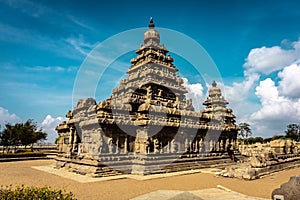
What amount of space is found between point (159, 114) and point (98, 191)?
28.1 feet

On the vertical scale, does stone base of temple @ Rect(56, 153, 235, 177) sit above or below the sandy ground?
above

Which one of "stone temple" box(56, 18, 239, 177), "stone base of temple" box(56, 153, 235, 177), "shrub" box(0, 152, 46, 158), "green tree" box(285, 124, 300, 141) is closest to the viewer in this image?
"stone base of temple" box(56, 153, 235, 177)

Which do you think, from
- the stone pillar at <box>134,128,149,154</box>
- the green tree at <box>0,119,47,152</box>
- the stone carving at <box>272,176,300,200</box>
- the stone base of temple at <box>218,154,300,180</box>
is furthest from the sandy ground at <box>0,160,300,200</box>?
the green tree at <box>0,119,47,152</box>

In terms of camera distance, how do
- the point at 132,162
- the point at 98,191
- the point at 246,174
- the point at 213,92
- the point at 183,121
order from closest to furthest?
the point at 98,191 < the point at 246,174 < the point at 132,162 < the point at 183,121 < the point at 213,92

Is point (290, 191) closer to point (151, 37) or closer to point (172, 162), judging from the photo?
point (172, 162)

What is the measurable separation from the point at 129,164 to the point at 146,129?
291cm

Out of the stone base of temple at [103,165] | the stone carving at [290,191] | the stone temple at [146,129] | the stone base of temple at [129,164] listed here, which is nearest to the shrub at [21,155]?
the stone temple at [146,129]

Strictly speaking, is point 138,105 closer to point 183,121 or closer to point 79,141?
point 183,121

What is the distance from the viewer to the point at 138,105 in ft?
65.7

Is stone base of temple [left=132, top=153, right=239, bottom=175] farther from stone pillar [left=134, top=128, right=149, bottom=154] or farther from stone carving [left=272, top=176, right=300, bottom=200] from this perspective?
stone carving [left=272, top=176, right=300, bottom=200]

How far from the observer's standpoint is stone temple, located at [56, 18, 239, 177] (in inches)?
655

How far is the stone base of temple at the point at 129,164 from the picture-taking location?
15859 mm

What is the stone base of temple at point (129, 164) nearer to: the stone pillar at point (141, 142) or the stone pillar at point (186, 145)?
the stone pillar at point (141, 142)

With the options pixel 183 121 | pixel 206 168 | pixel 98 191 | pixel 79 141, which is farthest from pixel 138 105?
pixel 98 191
